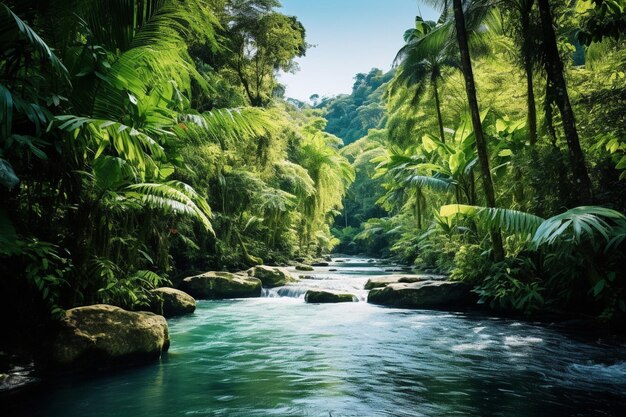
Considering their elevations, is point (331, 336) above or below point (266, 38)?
below

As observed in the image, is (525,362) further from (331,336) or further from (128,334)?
(128,334)

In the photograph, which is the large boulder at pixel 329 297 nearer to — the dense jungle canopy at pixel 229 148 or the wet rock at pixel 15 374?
the dense jungle canopy at pixel 229 148

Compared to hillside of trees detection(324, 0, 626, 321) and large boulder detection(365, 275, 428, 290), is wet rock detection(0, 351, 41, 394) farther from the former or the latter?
large boulder detection(365, 275, 428, 290)

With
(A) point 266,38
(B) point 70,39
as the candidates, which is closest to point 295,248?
(A) point 266,38

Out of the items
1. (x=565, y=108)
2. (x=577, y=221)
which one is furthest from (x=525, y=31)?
(x=577, y=221)

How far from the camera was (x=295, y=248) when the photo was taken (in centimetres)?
2648

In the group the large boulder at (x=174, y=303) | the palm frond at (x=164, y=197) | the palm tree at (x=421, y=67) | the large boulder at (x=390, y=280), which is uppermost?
the palm tree at (x=421, y=67)

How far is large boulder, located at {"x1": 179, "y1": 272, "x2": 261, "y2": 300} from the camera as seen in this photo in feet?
42.0

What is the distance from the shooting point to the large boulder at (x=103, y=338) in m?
5.01

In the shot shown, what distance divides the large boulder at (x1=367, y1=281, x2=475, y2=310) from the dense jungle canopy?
0.50 meters

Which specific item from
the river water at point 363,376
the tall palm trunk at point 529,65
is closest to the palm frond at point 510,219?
the river water at point 363,376

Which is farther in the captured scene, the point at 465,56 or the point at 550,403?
the point at 465,56

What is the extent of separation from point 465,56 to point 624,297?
5.93m

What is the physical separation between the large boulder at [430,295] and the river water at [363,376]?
5.12 ft
